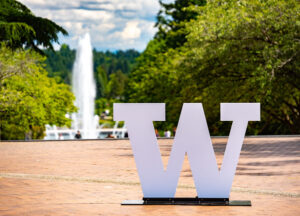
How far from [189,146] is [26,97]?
2910 cm

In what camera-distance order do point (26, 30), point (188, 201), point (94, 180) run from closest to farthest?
point (188, 201)
point (94, 180)
point (26, 30)

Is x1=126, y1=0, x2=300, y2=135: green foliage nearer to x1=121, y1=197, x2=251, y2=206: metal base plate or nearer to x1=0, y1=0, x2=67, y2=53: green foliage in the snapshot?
x1=0, y1=0, x2=67, y2=53: green foliage

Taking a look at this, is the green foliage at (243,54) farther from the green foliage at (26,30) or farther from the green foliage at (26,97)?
the green foliage at (26,97)

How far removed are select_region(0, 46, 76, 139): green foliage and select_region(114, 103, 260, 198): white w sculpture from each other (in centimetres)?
2261

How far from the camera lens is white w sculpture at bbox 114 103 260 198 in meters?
8.88

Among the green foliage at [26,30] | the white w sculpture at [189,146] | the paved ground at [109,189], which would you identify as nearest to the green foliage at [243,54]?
the green foliage at [26,30]

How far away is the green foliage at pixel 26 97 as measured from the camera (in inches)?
1367

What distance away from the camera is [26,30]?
70.4 feet

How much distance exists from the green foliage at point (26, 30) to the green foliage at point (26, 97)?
7.69m

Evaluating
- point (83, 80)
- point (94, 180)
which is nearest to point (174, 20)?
point (83, 80)

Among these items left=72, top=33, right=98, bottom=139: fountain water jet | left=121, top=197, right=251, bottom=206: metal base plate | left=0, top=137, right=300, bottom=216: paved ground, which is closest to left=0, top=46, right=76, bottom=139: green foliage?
left=72, top=33, right=98, bottom=139: fountain water jet

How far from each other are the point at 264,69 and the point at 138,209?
1685 centimetres

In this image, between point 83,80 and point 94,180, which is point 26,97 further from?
point 94,180

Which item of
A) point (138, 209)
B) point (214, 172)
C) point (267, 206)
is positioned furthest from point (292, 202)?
point (138, 209)
